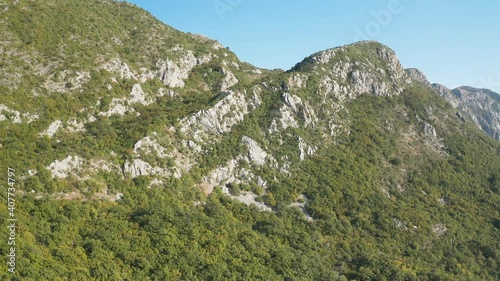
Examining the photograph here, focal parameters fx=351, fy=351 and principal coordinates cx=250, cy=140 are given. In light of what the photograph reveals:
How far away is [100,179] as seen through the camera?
211ft

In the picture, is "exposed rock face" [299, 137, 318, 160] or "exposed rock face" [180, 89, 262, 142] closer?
"exposed rock face" [180, 89, 262, 142]

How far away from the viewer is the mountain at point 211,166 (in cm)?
5628

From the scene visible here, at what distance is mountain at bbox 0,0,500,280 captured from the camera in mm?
56281

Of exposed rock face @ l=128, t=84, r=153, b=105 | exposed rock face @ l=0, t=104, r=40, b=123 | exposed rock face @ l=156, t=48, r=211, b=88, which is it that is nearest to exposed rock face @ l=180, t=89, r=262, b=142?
exposed rock face @ l=128, t=84, r=153, b=105

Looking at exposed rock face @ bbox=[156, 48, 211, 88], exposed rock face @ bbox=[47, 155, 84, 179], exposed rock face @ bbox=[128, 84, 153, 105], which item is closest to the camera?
exposed rock face @ bbox=[47, 155, 84, 179]

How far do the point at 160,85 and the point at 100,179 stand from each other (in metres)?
41.5

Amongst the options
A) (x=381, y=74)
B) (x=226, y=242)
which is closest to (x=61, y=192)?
(x=226, y=242)

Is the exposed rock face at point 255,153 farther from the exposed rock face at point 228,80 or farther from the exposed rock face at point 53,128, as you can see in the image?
the exposed rock face at point 53,128

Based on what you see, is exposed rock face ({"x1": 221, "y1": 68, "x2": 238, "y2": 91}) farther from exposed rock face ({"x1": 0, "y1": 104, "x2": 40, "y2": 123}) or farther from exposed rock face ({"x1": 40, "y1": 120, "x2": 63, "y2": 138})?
exposed rock face ({"x1": 0, "y1": 104, "x2": 40, "y2": 123})

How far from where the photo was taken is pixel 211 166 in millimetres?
81688

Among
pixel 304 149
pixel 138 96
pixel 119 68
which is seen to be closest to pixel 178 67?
pixel 119 68

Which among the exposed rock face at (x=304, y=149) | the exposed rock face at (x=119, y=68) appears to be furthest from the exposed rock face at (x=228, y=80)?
the exposed rock face at (x=304, y=149)

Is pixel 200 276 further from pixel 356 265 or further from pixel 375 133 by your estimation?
pixel 375 133

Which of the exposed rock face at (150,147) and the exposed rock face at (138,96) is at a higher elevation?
the exposed rock face at (138,96)
